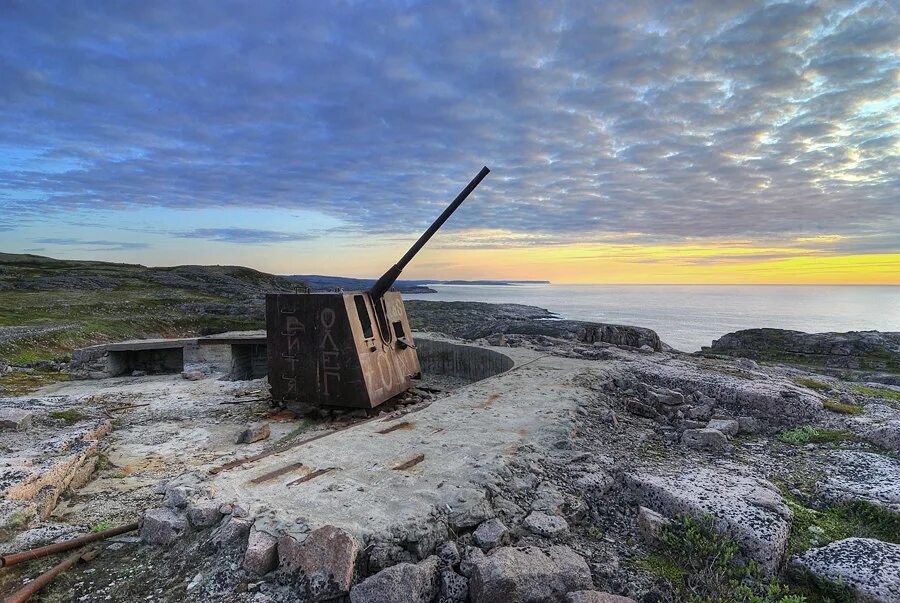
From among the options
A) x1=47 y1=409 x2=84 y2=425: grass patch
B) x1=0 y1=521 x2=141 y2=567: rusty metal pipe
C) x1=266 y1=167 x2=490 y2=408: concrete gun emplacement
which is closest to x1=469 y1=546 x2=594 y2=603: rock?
x1=0 y1=521 x2=141 y2=567: rusty metal pipe

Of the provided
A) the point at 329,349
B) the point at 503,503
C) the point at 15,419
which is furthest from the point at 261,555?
the point at 15,419

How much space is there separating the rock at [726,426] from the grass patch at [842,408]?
1.96 m

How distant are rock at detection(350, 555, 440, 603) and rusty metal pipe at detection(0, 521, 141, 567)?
8.30 ft

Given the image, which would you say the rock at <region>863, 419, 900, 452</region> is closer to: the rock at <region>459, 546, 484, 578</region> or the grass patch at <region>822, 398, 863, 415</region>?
the grass patch at <region>822, 398, 863, 415</region>

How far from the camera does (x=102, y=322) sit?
2206cm

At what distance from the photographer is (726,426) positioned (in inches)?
265

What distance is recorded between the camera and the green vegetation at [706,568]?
10.8ft

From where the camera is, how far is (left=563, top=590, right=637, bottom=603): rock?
305 cm

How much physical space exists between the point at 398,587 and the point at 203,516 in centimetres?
201

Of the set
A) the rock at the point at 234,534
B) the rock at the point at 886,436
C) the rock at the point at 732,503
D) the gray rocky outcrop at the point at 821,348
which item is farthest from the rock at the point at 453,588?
the gray rocky outcrop at the point at 821,348

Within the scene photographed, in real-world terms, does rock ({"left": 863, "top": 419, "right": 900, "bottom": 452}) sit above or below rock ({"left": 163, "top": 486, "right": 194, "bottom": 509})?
above

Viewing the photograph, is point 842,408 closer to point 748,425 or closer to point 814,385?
point 748,425

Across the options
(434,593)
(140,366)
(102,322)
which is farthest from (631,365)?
(102,322)

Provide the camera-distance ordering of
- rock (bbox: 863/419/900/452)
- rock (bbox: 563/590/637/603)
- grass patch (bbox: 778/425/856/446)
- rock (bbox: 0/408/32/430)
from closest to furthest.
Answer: rock (bbox: 563/590/637/603) < rock (bbox: 863/419/900/452) < grass patch (bbox: 778/425/856/446) < rock (bbox: 0/408/32/430)
